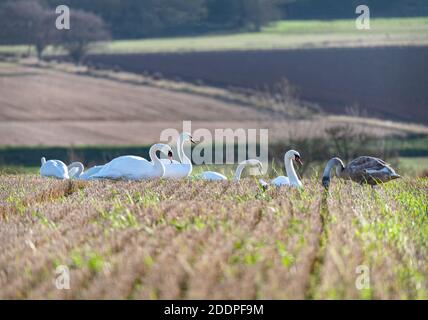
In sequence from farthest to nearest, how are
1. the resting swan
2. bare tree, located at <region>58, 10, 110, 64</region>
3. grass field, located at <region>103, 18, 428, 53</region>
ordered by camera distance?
bare tree, located at <region>58, 10, 110, 64</region> → grass field, located at <region>103, 18, 428, 53</region> → the resting swan

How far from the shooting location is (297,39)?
3354 inches

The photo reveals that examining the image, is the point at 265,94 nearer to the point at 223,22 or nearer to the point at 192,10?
the point at 192,10

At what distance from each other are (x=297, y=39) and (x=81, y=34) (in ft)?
58.0

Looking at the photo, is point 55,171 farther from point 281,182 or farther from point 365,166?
point 365,166

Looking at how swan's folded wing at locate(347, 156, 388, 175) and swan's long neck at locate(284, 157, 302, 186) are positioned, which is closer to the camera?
swan's folded wing at locate(347, 156, 388, 175)

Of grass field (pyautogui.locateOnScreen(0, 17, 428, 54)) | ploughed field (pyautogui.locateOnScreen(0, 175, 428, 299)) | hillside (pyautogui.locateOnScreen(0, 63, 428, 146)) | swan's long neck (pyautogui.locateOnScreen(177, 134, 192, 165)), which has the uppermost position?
grass field (pyautogui.locateOnScreen(0, 17, 428, 54))

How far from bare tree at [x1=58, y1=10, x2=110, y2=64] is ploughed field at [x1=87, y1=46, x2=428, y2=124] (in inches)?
155

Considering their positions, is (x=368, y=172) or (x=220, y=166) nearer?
(x=368, y=172)

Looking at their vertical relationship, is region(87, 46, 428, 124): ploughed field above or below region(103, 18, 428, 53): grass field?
below

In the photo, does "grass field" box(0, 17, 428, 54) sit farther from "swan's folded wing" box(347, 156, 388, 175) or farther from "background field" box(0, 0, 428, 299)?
"swan's folded wing" box(347, 156, 388, 175)

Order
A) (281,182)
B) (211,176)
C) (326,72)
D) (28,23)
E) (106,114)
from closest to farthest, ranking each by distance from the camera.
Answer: (281,182) → (211,176) → (106,114) → (326,72) → (28,23)

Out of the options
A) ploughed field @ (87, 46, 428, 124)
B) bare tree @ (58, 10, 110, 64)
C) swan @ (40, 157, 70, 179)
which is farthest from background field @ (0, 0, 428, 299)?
bare tree @ (58, 10, 110, 64)

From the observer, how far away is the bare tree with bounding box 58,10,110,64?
82.0 m

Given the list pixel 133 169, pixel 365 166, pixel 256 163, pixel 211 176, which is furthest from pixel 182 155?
pixel 365 166
